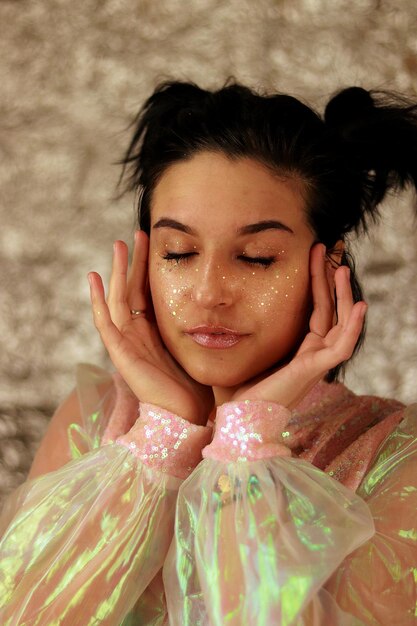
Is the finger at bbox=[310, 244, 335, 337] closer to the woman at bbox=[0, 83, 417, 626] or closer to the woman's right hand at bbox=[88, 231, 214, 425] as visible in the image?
the woman at bbox=[0, 83, 417, 626]

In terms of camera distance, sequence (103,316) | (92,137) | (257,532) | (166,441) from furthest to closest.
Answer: (92,137) < (103,316) < (166,441) < (257,532)

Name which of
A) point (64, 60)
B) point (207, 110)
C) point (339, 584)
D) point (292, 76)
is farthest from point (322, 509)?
point (64, 60)

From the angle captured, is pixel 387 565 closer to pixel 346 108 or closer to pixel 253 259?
pixel 253 259

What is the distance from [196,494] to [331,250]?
40cm

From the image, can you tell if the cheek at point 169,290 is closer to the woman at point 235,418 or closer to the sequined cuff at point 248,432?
the woman at point 235,418

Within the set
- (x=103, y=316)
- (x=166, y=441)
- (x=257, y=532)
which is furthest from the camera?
(x=103, y=316)

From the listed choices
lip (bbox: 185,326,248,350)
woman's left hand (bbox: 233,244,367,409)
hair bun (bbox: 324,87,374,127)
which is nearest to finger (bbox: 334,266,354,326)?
woman's left hand (bbox: 233,244,367,409)

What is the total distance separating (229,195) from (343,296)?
0.19 m

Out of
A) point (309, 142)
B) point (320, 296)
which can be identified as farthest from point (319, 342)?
A: point (309, 142)

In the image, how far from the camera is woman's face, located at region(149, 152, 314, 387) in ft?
3.66

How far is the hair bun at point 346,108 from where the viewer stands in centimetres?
126

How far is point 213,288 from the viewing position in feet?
3.61

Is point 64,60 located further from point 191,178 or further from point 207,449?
point 207,449

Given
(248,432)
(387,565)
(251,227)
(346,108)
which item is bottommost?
(387,565)
